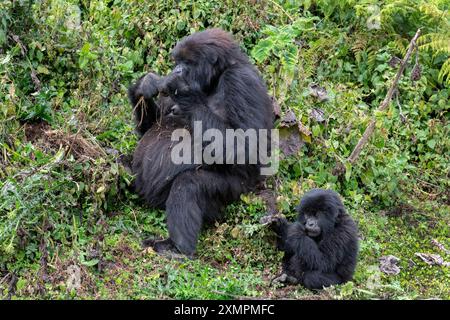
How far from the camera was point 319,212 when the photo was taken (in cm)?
545

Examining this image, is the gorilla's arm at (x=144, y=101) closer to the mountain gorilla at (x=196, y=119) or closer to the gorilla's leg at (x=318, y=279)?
the mountain gorilla at (x=196, y=119)

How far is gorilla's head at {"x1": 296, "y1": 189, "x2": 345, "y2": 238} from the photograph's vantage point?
543 centimetres

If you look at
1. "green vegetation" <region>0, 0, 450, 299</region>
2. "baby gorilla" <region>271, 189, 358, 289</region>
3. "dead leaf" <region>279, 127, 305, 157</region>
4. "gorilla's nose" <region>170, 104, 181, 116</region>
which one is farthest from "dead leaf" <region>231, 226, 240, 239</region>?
"dead leaf" <region>279, 127, 305, 157</region>

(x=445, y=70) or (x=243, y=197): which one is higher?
(x=445, y=70)

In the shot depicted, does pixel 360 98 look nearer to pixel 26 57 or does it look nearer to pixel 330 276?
pixel 330 276

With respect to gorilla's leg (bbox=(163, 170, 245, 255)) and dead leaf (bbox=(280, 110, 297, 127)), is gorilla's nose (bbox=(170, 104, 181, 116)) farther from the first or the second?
dead leaf (bbox=(280, 110, 297, 127))

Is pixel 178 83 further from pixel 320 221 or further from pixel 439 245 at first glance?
pixel 439 245

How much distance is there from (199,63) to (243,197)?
113 centimetres

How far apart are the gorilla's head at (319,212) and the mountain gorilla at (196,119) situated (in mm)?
802

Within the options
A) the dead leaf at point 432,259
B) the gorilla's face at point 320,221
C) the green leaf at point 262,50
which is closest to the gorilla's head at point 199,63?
the green leaf at point 262,50

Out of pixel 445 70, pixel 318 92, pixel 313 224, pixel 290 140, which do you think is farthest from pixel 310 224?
pixel 445 70

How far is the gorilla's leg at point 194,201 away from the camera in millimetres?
5738
